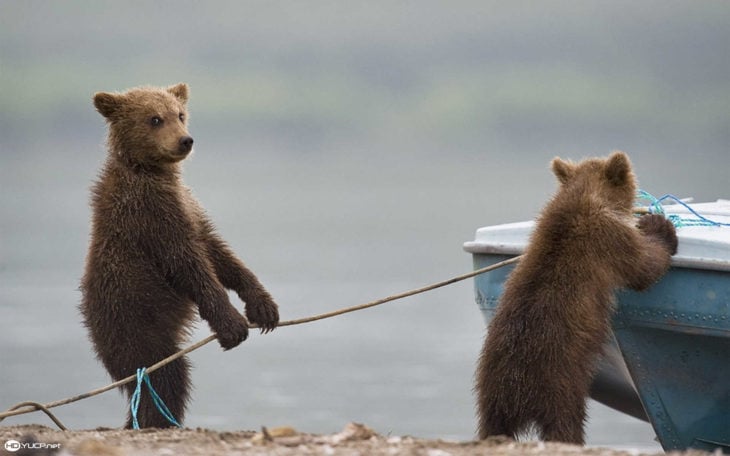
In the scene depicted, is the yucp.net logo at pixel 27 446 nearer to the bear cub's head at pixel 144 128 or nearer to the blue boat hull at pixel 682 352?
the bear cub's head at pixel 144 128

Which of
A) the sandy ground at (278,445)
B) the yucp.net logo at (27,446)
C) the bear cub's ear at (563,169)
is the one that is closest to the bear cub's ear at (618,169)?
the bear cub's ear at (563,169)

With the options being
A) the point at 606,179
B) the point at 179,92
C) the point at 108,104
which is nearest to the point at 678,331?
the point at 606,179

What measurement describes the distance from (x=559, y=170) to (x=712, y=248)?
0.97 m

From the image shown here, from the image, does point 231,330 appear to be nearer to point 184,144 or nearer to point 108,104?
point 184,144

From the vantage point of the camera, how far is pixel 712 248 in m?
6.72

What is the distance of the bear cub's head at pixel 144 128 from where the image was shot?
6.55 m

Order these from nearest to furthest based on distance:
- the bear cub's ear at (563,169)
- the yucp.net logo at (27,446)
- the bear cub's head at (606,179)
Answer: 1. the yucp.net logo at (27,446)
2. the bear cub's head at (606,179)
3. the bear cub's ear at (563,169)

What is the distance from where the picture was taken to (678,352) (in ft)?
23.4

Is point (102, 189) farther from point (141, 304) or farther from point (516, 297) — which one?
point (516, 297)

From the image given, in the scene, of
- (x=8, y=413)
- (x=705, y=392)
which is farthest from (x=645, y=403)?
(x=8, y=413)

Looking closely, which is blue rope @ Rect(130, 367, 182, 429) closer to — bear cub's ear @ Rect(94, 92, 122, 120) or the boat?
bear cub's ear @ Rect(94, 92, 122, 120)

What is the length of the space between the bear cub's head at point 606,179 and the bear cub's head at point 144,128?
2151 mm

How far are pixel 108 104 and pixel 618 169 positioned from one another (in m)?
2.90

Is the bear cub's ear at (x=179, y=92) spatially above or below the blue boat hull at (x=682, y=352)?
above
